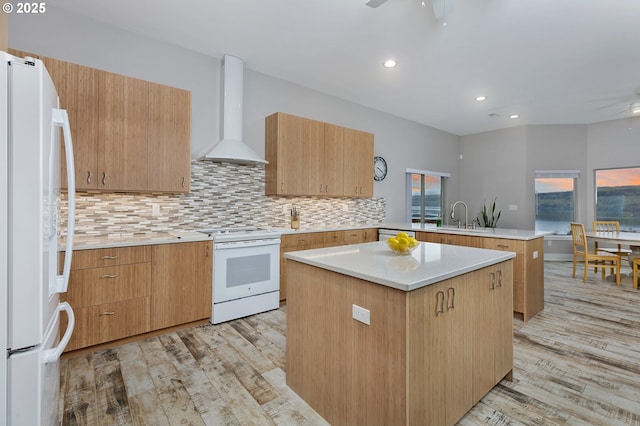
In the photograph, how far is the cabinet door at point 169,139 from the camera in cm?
297

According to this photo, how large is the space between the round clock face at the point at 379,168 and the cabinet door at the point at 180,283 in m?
3.41

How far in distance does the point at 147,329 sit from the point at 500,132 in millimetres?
7620

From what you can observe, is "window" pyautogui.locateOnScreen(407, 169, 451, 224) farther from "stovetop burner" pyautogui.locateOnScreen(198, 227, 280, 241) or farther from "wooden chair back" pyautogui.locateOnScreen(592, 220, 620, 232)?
"stovetop burner" pyautogui.locateOnScreen(198, 227, 280, 241)

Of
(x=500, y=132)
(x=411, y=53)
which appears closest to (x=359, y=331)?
(x=411, y=53)

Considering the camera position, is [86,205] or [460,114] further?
[460,114]

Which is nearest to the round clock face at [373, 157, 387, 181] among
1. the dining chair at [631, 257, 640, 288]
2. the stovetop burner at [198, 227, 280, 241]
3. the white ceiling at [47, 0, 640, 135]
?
the white ceiling at [47, 0, 640, 135]

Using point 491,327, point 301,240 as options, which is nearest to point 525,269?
point 491,327

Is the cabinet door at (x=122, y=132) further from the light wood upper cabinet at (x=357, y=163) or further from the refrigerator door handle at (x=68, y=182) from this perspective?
the light wood upper cabinet at (x=357, y=163)

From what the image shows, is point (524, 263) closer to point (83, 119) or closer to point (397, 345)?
point (397, 345)

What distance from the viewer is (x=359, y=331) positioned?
1.54m

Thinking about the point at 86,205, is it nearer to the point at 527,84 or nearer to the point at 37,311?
the point at 37,311

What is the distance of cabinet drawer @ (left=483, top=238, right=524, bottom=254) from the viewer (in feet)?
10.8

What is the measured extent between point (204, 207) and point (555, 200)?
723 centimetres

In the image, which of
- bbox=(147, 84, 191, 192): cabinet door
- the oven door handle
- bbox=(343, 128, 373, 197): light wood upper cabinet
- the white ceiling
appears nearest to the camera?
the white ceiling
